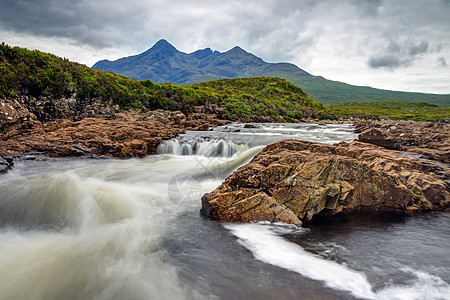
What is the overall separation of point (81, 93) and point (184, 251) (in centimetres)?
2757

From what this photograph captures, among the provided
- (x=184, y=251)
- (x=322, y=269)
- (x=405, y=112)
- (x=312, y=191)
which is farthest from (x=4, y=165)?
(x=405, y=112)

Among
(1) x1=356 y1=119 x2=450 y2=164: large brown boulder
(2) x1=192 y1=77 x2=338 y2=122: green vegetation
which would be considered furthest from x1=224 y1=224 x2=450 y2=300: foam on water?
(2) x1=192 y1=77 x2=338 y2=122: green vegetation

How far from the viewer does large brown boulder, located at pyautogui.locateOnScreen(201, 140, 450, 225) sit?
6.41 m

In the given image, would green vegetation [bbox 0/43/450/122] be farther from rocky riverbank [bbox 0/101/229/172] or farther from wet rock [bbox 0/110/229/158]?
wet rock [bbox 0/110/229/158]

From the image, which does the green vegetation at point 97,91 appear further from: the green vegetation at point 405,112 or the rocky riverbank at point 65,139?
the green vegetation at point 405,112

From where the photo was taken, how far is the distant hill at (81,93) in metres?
20.5

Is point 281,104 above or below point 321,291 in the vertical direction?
above

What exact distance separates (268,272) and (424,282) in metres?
2.89

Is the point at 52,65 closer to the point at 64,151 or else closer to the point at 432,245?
the point at 64,151

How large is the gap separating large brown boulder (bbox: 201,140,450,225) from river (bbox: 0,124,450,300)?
380 millimetres

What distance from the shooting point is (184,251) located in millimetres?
5391

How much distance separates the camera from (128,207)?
24.9 ft

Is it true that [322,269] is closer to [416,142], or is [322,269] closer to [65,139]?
[416,142]

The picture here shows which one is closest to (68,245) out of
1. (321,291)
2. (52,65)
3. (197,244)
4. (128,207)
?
(128,207)
